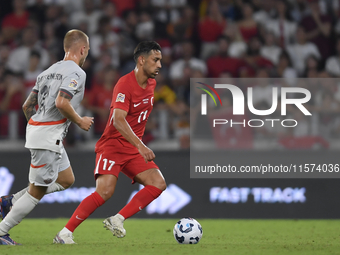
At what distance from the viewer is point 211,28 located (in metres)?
11.3

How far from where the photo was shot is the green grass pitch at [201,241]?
4793 millimetres

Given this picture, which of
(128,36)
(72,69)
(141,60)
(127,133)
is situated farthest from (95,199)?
(128,36)

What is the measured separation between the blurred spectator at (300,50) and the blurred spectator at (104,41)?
11.8ft

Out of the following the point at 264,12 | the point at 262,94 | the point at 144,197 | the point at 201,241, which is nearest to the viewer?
the point at 144,197

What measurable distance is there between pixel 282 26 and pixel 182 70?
2540 millimetres

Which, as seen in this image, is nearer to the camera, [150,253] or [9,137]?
[150,253]

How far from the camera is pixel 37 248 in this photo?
4918 mm

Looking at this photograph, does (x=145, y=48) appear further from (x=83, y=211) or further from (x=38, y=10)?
(x=38, y=10)

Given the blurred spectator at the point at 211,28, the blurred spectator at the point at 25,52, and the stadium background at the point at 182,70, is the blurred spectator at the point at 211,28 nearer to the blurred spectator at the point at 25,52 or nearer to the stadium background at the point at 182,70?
the stadium background at the point at 182,70

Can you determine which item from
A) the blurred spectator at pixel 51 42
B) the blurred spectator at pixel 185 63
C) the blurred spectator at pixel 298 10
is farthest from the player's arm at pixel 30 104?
→ the blurred spectator at pixel 298 10

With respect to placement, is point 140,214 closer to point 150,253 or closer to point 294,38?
point 150,253

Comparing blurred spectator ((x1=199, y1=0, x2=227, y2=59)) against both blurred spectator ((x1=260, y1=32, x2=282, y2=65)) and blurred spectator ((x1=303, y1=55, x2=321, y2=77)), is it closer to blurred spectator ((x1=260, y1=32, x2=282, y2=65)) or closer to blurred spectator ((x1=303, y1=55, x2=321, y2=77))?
blurred spectator ((x1=260, y1=32, x2=282, y2=65))

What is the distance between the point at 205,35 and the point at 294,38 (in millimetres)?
1876

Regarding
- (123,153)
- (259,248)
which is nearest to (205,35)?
(123,153)
